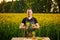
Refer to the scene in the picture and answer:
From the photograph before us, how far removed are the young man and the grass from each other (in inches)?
3.7

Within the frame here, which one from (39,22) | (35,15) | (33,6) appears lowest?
(39,22)

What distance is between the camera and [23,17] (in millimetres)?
3232

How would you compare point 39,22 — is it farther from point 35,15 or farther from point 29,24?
point 29,24

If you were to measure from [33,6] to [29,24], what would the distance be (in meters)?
0.40

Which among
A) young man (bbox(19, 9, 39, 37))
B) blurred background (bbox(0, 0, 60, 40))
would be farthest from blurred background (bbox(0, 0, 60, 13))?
young man (bbox(19, 9, 39, 37))

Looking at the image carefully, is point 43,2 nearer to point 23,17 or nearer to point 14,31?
point 23,17

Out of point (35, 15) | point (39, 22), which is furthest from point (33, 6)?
point (39, 22)

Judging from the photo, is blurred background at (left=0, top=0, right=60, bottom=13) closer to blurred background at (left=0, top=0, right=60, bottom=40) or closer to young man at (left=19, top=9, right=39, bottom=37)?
blurred background at (left=0, top=0, right=60, bottom=40)

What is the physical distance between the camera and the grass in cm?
325

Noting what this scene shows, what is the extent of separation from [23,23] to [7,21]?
33 centimetres

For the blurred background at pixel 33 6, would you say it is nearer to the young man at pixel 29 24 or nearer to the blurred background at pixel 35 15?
the blurred background at pixel 35 15

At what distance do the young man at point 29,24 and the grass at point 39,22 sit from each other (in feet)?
0.31

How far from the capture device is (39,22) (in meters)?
3.24

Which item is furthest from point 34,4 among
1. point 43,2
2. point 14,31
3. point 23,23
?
point 14,31
